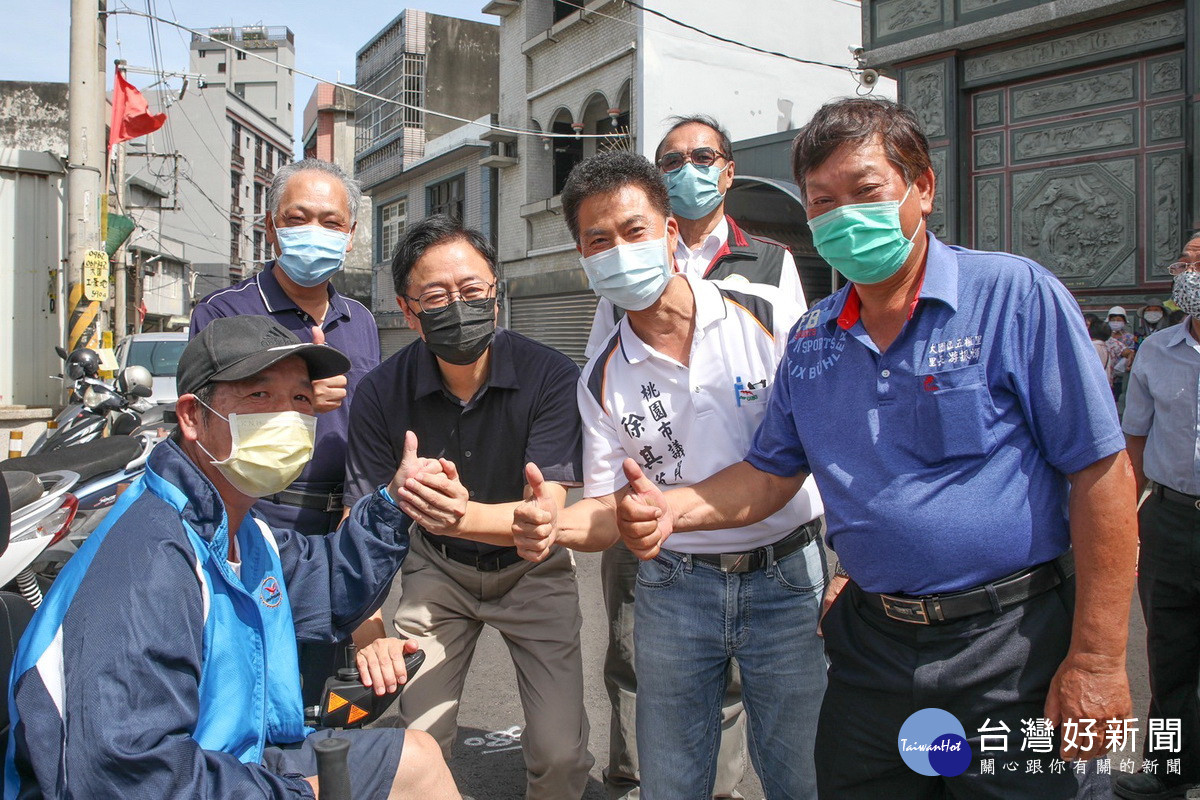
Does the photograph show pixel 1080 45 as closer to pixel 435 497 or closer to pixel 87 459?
pixel 435 497

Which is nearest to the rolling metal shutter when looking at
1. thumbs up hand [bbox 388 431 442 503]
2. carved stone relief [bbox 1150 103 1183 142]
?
carved stone relief [bbox 1150 103 1183 142]

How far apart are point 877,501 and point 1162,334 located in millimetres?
2419

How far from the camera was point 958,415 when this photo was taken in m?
1.89

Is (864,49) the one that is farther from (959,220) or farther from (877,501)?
(877,501)

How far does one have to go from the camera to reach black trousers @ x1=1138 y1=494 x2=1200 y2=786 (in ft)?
10.6

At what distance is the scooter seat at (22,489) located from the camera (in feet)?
12.8

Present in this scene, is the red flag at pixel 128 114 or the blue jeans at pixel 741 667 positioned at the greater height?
the red flag at pixel 128 114

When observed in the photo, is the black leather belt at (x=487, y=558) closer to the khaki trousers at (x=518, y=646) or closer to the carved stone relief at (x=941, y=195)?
the khaki trousers at (x=518, y=646)

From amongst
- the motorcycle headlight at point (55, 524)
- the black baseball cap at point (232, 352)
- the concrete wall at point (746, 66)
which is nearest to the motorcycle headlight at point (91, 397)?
the motorcycle headlight at point (55, 524)

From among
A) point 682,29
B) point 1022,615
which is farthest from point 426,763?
point 682,29

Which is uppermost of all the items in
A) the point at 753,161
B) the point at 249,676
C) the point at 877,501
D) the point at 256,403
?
the point at 753,161

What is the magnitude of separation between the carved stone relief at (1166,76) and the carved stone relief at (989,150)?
5.10ft

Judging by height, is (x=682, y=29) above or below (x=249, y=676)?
above

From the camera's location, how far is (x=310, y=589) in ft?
7.97
